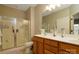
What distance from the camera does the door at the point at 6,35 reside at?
178cm

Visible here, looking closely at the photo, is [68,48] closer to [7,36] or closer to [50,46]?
[50,46]

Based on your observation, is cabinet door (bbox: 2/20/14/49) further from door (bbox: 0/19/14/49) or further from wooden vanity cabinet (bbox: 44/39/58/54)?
wooden vanity cabinet (bbox: 44/39/58/54)

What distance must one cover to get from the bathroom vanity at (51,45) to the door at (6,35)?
0.45 meters

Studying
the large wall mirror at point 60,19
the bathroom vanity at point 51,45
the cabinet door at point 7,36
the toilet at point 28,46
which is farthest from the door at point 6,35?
the large wall mirror at point 60,19

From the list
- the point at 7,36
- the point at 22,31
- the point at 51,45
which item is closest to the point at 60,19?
the point at 51,45

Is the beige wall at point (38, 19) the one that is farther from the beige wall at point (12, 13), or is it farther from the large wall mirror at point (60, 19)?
the beige wall at point (12, 13)

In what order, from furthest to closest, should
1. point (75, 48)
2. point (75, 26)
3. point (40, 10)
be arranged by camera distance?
point (40, 10)
point (75, 26)
point (75, 48)

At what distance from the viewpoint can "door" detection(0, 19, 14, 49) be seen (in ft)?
5.85

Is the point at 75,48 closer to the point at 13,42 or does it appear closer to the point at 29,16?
the point at 29,16

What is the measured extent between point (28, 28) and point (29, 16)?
0.23m

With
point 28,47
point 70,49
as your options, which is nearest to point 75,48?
point 70,49

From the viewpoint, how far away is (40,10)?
189 cm

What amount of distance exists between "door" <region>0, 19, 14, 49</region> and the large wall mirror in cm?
66
